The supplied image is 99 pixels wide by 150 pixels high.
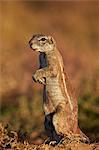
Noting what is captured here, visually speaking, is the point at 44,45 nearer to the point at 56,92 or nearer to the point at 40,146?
the point at 56,92

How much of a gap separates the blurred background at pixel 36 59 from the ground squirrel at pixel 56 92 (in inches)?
29.0

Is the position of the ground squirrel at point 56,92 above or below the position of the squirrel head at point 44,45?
below

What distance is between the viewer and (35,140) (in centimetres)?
1050

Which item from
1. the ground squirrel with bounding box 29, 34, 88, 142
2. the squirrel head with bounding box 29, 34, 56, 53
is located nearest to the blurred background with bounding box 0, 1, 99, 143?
the ground squirrel with bounding box 29, 34, 88, 142

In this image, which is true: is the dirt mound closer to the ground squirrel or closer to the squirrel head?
the ground squirrel

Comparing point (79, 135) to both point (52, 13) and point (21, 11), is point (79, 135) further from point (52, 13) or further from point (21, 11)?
point (52, 13)

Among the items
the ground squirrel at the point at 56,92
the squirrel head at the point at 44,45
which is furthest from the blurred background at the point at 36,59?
the squirrel head at the point at 44,45

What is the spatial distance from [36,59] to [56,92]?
30.2 ft

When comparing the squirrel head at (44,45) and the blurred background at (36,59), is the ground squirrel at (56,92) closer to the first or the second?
the squirrel head at (44,45)

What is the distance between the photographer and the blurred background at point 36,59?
11820 mm

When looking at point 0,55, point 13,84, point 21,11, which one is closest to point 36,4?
point 21,11

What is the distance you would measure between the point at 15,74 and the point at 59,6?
1467 cm

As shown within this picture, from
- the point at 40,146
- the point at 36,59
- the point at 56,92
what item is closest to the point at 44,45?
the point at 56,92

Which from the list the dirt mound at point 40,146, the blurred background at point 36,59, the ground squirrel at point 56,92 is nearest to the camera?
the dirt mound at point 40,146
